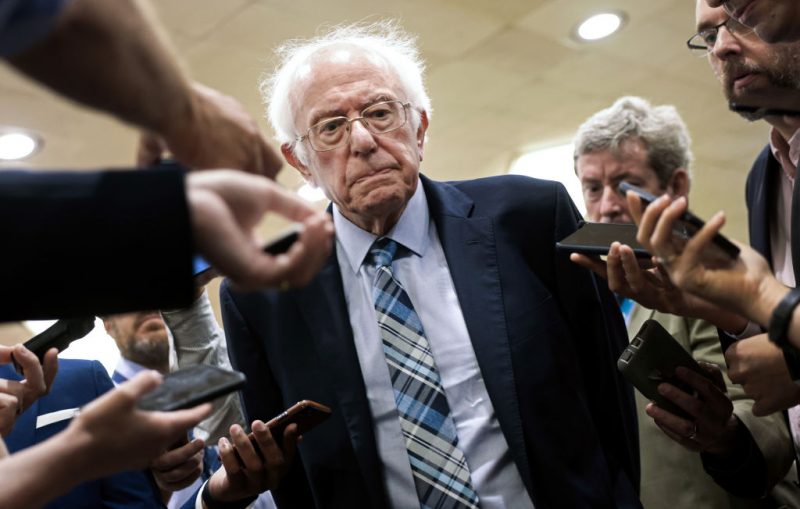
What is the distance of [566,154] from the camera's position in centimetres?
660

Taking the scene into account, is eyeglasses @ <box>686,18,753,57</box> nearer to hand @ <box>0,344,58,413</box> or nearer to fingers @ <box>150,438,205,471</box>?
fingers @ <box>150,438,205,471</box>

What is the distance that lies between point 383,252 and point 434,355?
0.29m

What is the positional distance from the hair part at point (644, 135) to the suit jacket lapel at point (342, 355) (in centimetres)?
141

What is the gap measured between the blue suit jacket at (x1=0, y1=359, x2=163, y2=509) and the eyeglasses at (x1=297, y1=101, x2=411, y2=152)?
925 millimetres

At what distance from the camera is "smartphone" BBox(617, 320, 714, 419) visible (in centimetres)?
156

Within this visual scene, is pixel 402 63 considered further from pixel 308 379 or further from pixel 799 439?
pixel 799 439

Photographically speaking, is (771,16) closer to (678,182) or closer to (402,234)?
(402,234)

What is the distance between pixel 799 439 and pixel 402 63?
1382mm

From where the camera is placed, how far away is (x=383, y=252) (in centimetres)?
182

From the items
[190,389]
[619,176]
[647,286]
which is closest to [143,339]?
[619,176]

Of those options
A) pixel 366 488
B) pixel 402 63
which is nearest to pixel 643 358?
pixel 366 488

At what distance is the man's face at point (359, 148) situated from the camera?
71.3 inches

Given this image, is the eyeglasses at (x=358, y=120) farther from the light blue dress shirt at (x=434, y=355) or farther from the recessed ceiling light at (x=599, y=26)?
the recessed ceiling light at (x=599, y=26)

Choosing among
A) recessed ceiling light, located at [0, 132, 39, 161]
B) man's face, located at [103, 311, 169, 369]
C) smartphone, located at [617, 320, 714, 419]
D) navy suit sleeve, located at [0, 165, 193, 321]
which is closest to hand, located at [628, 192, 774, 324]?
smartphone, located at [617, 320, 714, 419]
